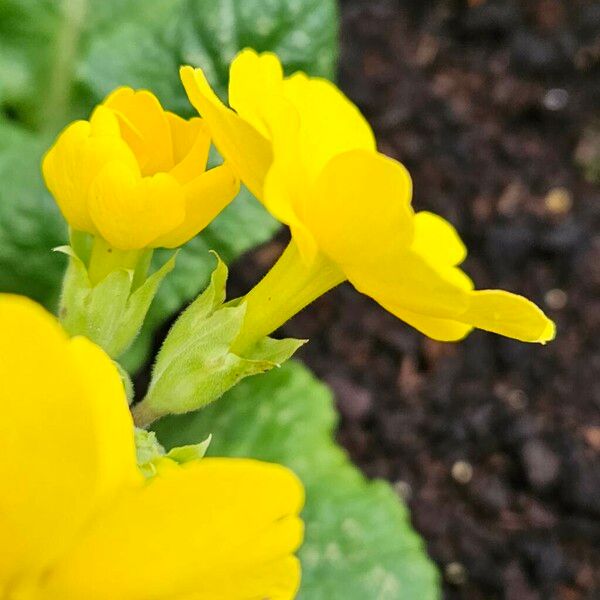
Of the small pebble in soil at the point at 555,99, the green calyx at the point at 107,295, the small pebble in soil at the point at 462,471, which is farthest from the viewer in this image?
the small pebble in soil at the point at 555,99

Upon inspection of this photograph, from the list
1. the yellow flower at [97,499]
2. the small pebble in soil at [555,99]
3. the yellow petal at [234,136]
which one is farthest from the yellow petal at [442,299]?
the small pebble in soil at [555,99]

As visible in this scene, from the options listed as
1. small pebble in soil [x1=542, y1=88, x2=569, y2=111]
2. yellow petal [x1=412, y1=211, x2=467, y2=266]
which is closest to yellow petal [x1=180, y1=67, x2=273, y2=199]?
yellow petal [x1=412, y1=211, x2=467, y2=266]

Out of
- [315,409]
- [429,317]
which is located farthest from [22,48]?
[429,317]

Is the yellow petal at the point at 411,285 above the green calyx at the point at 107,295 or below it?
above

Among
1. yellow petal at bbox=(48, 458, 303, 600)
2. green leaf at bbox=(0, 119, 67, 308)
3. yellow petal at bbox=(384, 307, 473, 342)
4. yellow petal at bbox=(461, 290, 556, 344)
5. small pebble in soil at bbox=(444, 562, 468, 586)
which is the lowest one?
small pebble in soil at bbox=(444, 562, 468, 586)

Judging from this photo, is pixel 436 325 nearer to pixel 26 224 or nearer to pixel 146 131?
pixel 146 131

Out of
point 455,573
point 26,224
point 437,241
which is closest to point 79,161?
point 437,241

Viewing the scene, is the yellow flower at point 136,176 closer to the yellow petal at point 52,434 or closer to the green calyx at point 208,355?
the green calyx at point 208,355

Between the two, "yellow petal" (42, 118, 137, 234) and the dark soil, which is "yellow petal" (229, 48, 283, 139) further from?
the dark soil
